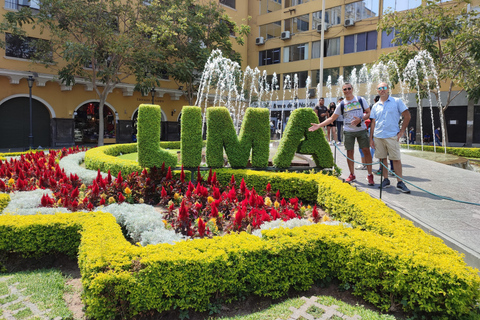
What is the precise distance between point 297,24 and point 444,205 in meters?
30.3

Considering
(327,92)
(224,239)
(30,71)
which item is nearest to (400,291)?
(224,239)

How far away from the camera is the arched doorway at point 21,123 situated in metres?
19.5

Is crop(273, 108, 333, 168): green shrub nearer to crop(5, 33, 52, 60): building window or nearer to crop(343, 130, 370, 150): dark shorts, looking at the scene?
crop(343, 130, 370, 150): dark shorts

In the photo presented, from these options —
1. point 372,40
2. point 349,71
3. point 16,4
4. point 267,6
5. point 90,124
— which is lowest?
point 90,124

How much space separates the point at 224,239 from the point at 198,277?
578mm

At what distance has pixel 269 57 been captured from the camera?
1336 inches

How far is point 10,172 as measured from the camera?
273 inches

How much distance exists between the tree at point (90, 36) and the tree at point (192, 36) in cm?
66

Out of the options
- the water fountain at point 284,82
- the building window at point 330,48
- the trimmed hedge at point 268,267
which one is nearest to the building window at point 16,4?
the water fountain at point 284,82

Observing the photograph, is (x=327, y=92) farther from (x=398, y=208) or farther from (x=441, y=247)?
(x=441, y=247)

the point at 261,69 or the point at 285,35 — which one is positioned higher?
the point at 285,35

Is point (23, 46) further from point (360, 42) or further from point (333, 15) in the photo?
point (360, 42)

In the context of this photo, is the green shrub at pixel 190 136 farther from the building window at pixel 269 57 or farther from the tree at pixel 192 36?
the building window at pixel 269 57

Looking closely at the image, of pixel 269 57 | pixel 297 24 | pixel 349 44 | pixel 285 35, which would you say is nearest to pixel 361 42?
pixel 349 44
